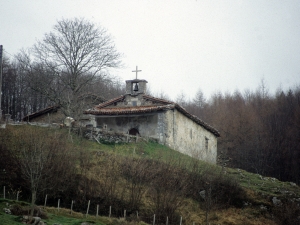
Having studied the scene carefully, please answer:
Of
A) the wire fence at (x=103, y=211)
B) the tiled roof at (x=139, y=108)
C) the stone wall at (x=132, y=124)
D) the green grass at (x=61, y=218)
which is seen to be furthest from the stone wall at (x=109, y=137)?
the green grass at (x=61, y=218)

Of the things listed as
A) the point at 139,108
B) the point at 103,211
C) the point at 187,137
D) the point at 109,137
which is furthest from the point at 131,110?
the point at 103,211

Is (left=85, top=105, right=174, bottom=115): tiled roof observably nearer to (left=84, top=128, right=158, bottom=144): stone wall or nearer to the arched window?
the arched window

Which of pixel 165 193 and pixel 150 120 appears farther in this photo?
pixel 150 120

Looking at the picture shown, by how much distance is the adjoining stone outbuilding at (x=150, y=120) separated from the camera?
26328 mm

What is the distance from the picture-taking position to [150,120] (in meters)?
26.8

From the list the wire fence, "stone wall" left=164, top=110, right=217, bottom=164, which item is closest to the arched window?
"stone wall" left=164, top=110, right=217, bottom=164

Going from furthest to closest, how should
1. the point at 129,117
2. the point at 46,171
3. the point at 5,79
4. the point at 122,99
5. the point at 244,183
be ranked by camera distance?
the point at 5,79
the point at 122,99
the point at 129,117
the point at 244,183
the point at 46,171

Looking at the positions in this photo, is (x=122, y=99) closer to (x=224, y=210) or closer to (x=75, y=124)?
(x=75, y=124)

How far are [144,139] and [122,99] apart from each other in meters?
5.93

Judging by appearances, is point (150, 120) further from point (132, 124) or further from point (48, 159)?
point (48, 159)

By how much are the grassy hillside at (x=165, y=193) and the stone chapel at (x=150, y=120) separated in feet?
14.3

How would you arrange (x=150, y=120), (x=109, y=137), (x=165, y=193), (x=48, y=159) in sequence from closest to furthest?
(x=165, y=193) < (x=48, y=159) < (x=109, y=137) < (x=150, y=120)

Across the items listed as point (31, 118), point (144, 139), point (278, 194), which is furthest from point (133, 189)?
point (31, 118)

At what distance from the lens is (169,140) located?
2659cm
